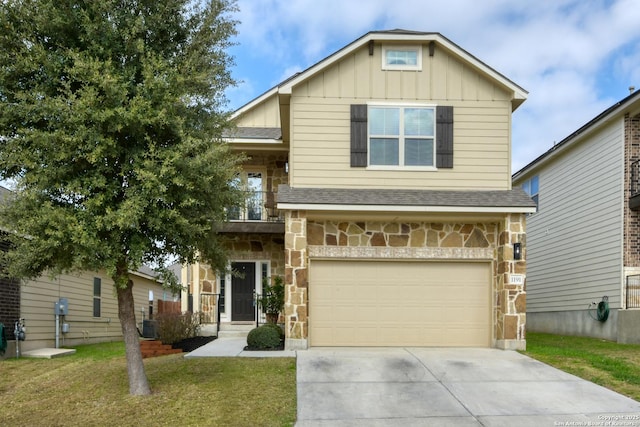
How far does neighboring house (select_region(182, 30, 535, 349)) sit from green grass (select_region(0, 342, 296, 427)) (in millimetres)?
2737

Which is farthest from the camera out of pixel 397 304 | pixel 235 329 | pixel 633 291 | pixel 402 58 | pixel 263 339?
pixel 235 329

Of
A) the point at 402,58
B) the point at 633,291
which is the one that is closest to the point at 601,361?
the point at 633,291

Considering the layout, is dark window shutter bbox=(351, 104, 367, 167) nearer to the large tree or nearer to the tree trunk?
the large tree

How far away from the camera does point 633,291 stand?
14.4 m

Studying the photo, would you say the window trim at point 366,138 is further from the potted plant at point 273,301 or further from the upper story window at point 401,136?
the potted plant at point 273,301

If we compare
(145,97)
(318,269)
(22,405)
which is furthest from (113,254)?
(318,269)

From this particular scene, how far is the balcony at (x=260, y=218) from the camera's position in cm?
1575

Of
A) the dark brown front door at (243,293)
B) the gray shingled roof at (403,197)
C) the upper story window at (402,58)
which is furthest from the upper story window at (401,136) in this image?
the dark brown front door at (243,293)

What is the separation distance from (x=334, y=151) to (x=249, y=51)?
3302 mm

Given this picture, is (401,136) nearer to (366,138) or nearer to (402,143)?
A: (402,143)

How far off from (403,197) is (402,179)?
635 millimetres

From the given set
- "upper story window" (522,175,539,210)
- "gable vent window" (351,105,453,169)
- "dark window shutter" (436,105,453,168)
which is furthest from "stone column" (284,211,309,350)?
"upper story window" (522,175,539,210)

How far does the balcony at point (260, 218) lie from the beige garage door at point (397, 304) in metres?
3.55

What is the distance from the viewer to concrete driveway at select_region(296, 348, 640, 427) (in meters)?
7.72
